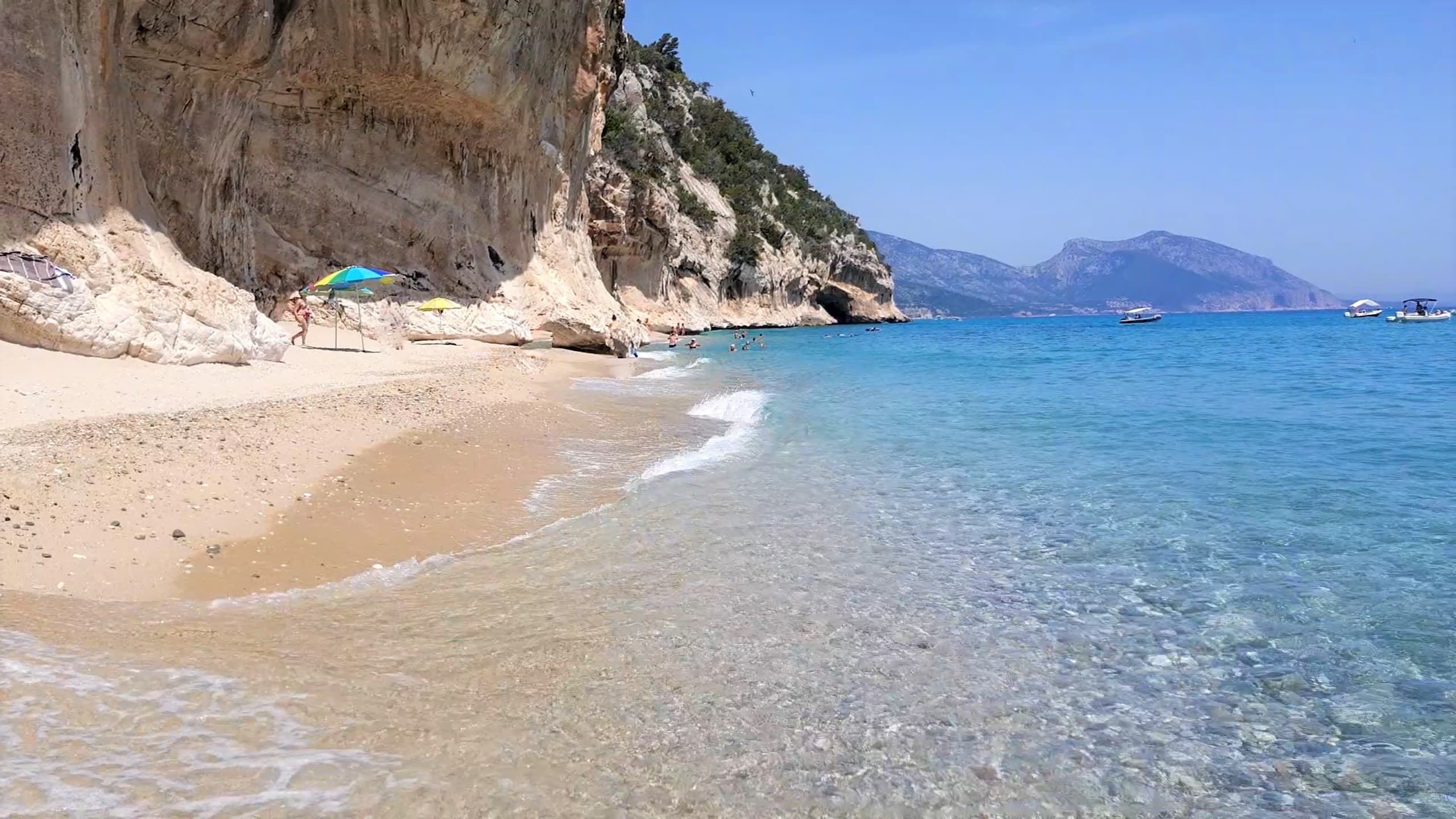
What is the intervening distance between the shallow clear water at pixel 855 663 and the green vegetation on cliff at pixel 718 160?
41.7 meters

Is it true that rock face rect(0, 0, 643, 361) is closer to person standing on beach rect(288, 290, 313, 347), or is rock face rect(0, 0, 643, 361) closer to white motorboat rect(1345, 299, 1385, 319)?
person standing on beach rect(288, 290, 313, 347)

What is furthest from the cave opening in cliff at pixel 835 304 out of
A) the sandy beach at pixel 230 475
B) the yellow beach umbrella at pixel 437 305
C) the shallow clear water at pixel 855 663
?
the shallow clear water at pixel 855 663

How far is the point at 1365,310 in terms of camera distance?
74.1m

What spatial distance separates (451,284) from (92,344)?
1426cm

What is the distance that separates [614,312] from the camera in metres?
30.6

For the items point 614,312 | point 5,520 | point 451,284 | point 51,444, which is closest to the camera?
point 5,520

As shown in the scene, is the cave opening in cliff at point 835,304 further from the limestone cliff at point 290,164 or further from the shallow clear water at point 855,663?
the shallow clear water at point 855,663

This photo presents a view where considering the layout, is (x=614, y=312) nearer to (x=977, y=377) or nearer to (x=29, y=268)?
(x=977, y=377)

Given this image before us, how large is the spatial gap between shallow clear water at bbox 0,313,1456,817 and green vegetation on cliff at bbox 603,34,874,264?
137 feet

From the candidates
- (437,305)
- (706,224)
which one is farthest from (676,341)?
(706,224)

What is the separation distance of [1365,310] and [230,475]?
293 ft

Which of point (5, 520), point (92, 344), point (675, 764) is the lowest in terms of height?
point (675, 764)

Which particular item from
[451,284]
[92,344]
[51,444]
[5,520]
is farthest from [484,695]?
[451,284]

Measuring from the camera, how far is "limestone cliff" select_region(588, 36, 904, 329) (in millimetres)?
46969
